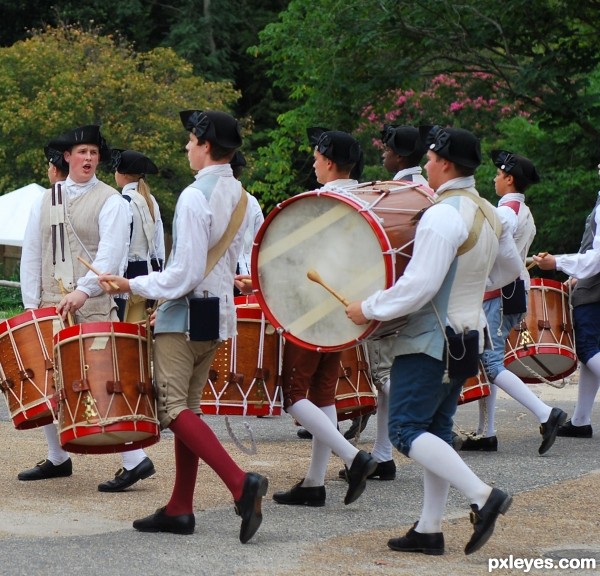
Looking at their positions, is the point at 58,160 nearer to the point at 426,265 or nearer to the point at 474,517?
the point at 426,265

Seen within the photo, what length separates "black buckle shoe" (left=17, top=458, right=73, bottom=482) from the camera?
7.49m

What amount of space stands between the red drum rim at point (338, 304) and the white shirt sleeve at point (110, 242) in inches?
44.9

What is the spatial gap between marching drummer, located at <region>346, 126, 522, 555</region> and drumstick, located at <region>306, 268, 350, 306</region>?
0.11 meters

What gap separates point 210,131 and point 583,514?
264cm

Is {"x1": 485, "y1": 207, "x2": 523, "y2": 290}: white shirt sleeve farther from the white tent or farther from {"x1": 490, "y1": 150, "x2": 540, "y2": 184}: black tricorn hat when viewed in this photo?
the white tent

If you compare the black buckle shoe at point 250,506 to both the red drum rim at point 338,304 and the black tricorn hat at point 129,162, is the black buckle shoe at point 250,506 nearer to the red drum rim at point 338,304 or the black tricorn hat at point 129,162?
the red drum rim at point 338,304

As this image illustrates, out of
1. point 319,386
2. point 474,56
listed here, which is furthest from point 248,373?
point 474,56

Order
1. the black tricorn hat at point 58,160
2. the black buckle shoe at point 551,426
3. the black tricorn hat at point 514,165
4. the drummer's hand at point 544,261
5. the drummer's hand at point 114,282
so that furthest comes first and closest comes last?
the black tricorn hat at point 514,165, the drummer's hand at point 544,261, the black buckle shoe at point 551,426, the black tricorn hat at point 58,160, the drummer's hand at point 114,282

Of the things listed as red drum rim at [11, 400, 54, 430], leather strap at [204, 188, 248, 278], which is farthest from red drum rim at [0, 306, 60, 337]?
leather strap at [204, 188, 248, 278]

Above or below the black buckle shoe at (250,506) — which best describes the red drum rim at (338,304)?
above

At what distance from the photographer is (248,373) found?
7062mm

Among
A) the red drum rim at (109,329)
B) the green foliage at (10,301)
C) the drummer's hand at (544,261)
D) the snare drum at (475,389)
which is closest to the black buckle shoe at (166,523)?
the red drum rim at (109,329)

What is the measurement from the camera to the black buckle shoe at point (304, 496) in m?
6.79

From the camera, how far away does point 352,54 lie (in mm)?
21641
